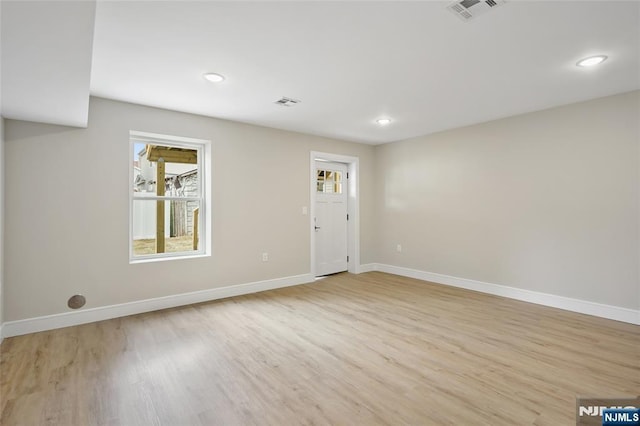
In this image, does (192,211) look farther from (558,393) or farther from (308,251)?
(558,393)

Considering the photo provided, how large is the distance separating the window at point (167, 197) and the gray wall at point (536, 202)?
3541 mm

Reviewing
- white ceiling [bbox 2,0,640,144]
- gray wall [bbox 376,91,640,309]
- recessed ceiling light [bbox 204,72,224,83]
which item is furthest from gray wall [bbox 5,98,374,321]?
gray wall [bbox 376,91,640,309]

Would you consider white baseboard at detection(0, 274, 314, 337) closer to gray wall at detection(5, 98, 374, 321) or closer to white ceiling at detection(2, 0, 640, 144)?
gray wall at detection(5, 98, 374, 321)

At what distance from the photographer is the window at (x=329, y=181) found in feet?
18.9

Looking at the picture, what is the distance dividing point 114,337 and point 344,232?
4.03 meters

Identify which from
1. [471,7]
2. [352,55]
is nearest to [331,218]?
[352,55]

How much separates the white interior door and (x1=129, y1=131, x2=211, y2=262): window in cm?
204

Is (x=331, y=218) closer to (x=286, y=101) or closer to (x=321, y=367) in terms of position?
(x=286, y=101)

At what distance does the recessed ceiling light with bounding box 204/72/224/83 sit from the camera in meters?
2.86

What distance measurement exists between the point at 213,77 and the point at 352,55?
1.32 meters

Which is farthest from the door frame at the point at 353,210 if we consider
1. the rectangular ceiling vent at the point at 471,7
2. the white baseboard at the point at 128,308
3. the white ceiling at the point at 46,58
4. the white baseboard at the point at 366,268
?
the white ceiling at the point at 46,58

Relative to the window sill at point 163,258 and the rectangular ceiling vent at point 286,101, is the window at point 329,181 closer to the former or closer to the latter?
the rectangular ceiling vent at point 286,101

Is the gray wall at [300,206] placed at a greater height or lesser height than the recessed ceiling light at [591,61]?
lesser

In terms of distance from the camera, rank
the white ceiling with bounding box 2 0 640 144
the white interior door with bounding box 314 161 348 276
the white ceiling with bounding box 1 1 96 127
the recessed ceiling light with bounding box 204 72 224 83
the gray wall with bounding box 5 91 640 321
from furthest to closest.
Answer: the white interior door with bounding box 314 161 348 276
the gray wall with bounding box 5 91 640 321
the recessed ceiling light with bounding box 204 72 224 83
the white ceiling with bounding box 2 0 640 144
the white ceiling with bounding box 1 1 96 127
